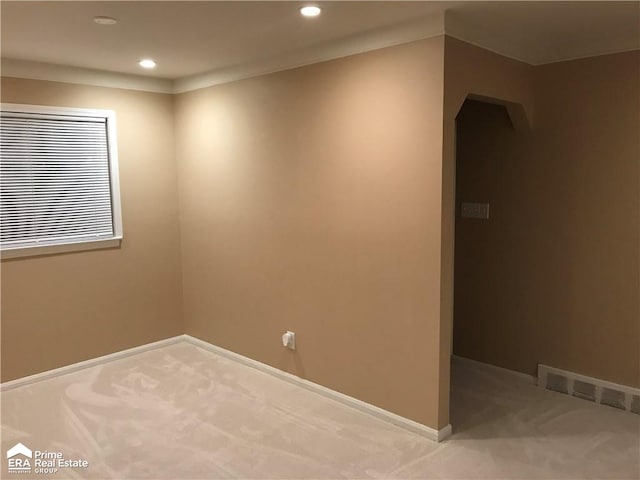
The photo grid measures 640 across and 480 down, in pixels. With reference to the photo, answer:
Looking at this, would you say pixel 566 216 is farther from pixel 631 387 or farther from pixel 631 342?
pixel 631 387

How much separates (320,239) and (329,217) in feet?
0.58

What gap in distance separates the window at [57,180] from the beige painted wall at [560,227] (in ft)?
9.24

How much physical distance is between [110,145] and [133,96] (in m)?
0.47

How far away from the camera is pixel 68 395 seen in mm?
3713

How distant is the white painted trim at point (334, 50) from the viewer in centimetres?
281

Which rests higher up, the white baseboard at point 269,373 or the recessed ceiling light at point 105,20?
the recessed ceiling light at point 105,20

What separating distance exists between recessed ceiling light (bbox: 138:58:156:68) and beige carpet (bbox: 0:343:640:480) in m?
2.33

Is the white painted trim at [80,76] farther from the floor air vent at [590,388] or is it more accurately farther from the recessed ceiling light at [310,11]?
the floor air vent at [590,388]

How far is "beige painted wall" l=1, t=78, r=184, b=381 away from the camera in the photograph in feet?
12.7

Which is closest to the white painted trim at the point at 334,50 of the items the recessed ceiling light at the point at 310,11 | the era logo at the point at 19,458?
the recessed ceiling light at the point at 310,11

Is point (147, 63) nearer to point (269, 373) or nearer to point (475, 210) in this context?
point (269, 373)

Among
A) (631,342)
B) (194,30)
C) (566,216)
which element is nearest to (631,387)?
(631,342)

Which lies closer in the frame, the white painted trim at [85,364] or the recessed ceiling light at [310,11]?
the recessed ceiling light at [310,11]

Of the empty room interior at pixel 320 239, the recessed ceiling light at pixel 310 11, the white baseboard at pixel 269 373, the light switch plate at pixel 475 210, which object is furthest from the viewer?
the light switch plate at pixel 475 210
